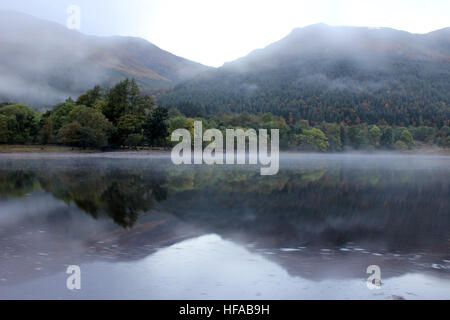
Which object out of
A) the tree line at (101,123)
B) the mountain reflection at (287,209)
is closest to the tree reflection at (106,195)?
the mountain reflection at (287,209)

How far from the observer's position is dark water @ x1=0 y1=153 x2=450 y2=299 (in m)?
7.82

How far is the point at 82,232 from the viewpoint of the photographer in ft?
39.8

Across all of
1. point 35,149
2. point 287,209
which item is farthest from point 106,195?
point 35,149

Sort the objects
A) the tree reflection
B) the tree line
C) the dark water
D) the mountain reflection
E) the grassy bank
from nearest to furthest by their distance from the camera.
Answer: the dark water
the mountain reflection
the tree reflection
the grassy bank
the tree line

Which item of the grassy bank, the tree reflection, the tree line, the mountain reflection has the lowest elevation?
the mountain reflection

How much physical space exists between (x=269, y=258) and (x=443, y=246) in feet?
16.0

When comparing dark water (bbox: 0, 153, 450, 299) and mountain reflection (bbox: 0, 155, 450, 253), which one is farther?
mountain reflection (bbox: 0, 155, 450, 253)

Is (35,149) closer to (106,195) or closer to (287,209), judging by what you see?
(106,195)

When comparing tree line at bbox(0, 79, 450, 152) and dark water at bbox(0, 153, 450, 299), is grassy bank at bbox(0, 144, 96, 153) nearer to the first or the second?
tree line at bbox(0, 79, 450, 152)

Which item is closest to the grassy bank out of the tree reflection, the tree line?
the tree line

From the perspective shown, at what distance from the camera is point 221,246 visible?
36.3 feet

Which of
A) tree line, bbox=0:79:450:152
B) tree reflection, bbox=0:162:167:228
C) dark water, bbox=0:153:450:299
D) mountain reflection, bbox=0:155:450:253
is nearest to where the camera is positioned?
dark water, bbox=0:153:450:299
